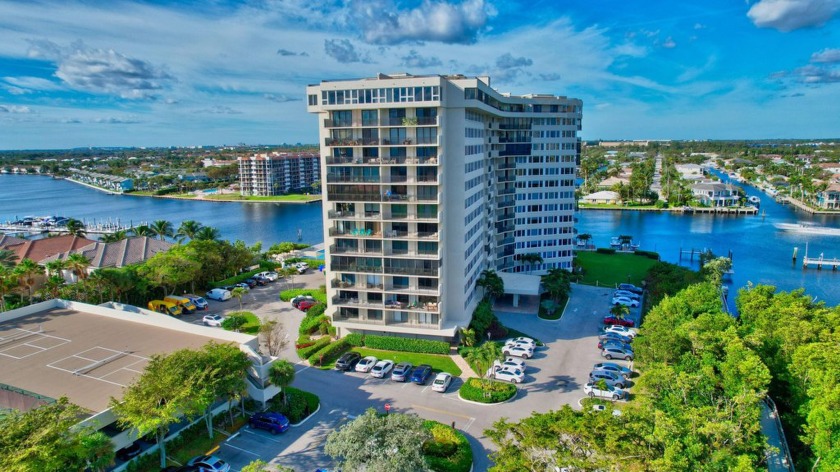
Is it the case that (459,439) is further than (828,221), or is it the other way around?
(828,221)

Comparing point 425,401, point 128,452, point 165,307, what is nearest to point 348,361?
point 425,401

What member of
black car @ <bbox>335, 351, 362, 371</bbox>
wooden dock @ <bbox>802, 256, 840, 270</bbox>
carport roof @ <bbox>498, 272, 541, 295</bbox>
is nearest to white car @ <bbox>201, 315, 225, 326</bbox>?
black car @ <bbox>335, 351, 362, 371</bbox>

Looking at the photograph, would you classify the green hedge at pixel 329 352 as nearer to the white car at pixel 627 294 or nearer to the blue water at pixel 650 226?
the white car at pixel 627 294

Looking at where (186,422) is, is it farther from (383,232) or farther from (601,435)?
(601,435)

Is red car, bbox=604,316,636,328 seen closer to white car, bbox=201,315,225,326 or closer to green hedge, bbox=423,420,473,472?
green hedge, bbox=423,420,473,472

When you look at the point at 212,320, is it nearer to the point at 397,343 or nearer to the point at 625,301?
the point at 397,343

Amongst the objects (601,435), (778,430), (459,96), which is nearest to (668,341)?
(778,430)

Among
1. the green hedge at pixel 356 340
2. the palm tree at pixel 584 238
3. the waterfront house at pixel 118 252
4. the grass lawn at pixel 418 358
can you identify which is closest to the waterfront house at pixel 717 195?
the palm tree at pixel 584 238
